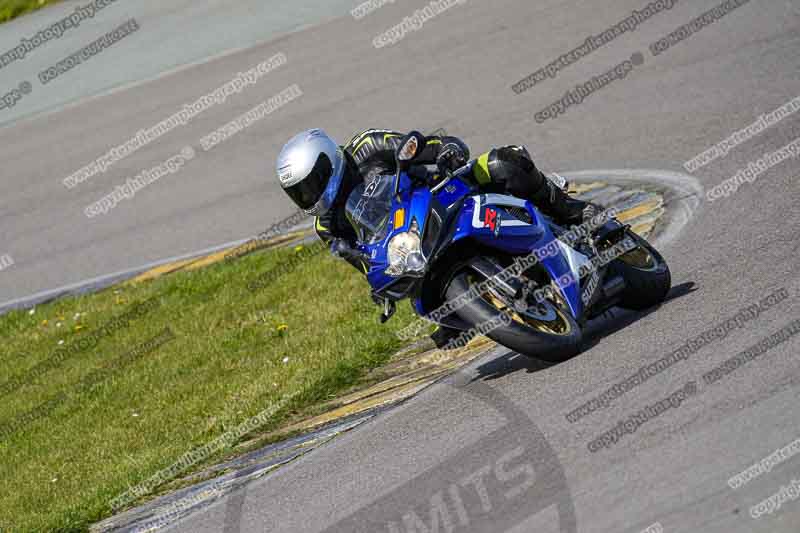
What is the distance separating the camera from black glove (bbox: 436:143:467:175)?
6906mm

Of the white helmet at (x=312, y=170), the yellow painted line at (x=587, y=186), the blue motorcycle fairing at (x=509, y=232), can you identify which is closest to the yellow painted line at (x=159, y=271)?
the yellow painted line at (x=587, y=186)

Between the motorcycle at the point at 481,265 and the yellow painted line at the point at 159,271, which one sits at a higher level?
the motorcycle at the point at 481,265

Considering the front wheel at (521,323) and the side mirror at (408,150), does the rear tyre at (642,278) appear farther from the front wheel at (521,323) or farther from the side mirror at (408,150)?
the side mirror at (408,150)

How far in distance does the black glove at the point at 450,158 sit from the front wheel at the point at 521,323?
2.23 ft

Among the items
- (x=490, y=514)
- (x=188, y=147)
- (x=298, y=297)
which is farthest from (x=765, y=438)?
(x=188, y=147)

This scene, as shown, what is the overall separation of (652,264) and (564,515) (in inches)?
106

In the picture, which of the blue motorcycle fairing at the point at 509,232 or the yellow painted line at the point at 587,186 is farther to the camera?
the yellow painted line at the point at 587,186

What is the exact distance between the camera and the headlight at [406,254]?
6.45 meters

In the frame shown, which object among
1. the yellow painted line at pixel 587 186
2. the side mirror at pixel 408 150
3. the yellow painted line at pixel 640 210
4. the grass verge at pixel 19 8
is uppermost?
the side mirror at pixel 408 150

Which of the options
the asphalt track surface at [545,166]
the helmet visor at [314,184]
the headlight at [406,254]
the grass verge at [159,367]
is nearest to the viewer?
the asphalt track surface at [545,166]

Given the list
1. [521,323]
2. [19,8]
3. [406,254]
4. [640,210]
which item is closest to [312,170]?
[406,254]

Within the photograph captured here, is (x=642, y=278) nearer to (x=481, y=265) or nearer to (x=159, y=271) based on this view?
(x=481, y=265)

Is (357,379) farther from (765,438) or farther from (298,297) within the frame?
(765,438)

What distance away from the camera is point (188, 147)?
51.9ft
